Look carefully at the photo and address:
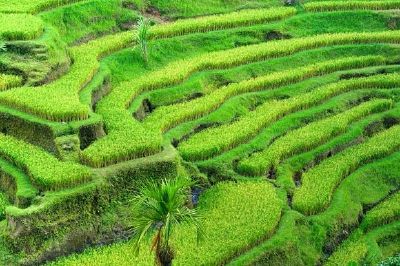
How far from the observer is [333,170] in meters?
24.9

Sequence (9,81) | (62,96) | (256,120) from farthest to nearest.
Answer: (256,120), (9,81), (62,96)

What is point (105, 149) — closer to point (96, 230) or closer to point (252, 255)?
point (96, 230)

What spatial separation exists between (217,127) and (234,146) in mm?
1354

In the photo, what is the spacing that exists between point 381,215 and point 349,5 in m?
16.3

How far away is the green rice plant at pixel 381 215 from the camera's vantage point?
23609 mm

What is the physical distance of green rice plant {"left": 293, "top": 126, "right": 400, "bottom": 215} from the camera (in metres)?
23.1

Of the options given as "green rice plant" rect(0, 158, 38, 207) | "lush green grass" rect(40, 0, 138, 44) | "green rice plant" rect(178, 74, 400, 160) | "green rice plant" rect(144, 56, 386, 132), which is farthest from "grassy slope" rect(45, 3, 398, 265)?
"green rice plant" rect(0, 158, 38, 207)

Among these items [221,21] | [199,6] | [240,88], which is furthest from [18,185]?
[199,6]

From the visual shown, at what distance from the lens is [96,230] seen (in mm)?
20531

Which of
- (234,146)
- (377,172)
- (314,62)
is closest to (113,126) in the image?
(234,146)

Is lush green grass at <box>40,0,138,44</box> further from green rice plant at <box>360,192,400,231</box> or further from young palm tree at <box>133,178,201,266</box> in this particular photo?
young palm tree at <box>133,178,201,266</box>

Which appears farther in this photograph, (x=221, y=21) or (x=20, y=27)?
(x=221, y=21)

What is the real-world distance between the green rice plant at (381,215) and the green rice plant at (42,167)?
8.28 metres

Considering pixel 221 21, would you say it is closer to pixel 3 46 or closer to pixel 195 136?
pixel 195 136
